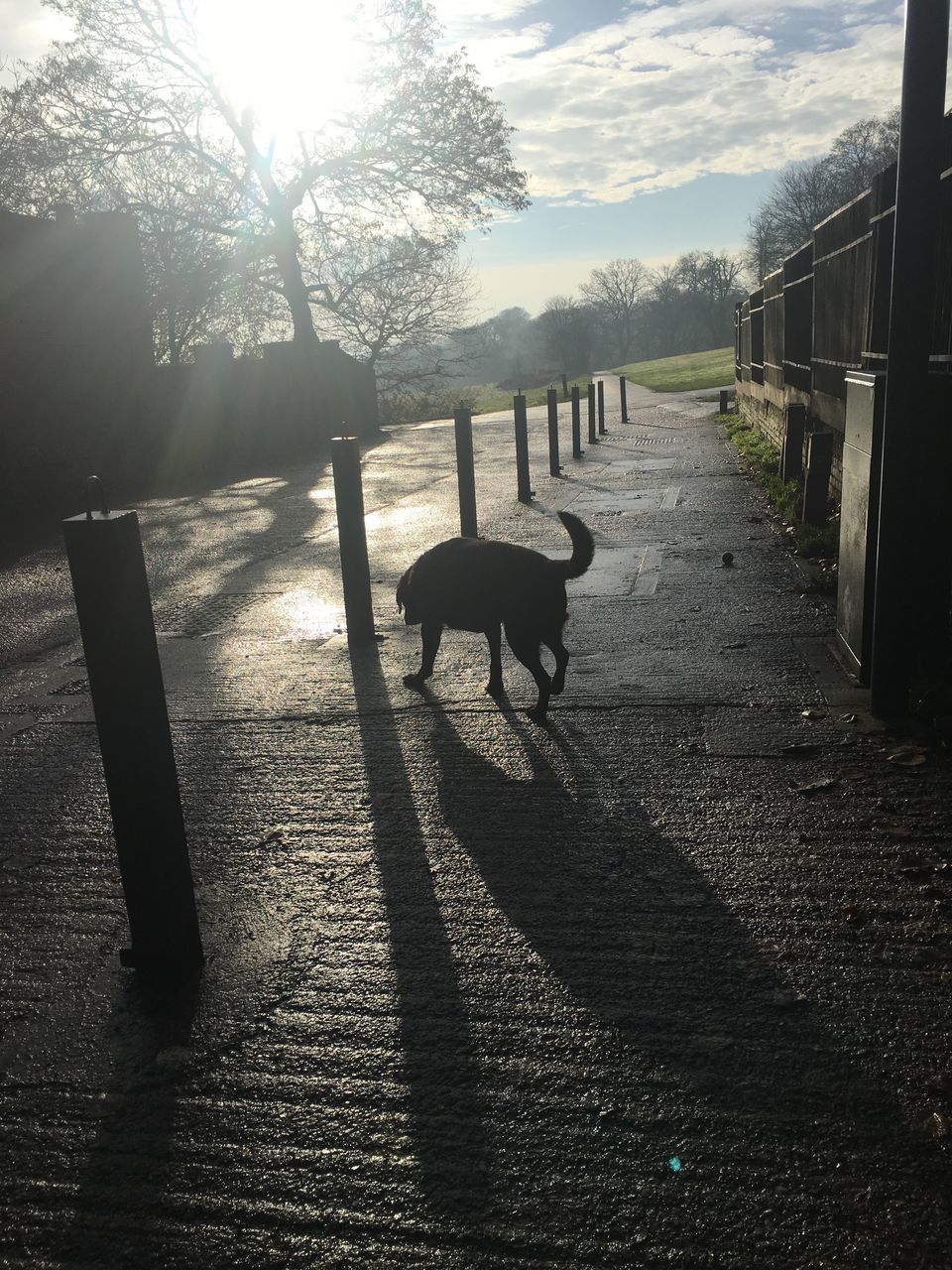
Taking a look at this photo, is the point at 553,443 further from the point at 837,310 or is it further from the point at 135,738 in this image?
the point at 135,738

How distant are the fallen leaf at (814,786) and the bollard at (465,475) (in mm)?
5410

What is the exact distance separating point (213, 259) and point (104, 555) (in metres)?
33.7

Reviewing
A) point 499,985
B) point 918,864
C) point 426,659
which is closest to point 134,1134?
point 499,985

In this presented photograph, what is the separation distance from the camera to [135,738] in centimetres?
268

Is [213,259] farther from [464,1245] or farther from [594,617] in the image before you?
[464,1245]

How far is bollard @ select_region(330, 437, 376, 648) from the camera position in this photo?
6.31 meters

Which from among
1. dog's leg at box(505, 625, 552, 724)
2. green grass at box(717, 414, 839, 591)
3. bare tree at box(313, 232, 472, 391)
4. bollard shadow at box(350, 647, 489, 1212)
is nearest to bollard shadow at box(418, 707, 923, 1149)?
bollard shadow at box(350, 647, 489, 1212)

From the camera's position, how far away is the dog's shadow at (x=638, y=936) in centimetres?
226

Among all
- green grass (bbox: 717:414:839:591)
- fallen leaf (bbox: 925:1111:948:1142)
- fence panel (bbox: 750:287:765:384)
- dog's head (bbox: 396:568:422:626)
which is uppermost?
fence panel (bbox: 750:287:765:384)

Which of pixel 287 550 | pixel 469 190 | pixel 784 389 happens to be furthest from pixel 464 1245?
pixel 469 190

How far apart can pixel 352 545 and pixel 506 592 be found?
2040 millimetres

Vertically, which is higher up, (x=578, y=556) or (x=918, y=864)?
(x=578, y=556)

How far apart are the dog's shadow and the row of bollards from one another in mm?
967

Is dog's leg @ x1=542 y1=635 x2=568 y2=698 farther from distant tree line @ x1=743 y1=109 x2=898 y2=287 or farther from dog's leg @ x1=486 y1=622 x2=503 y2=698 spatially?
distant tree line @ x1=743 y1=109 x2=898 y2=287
